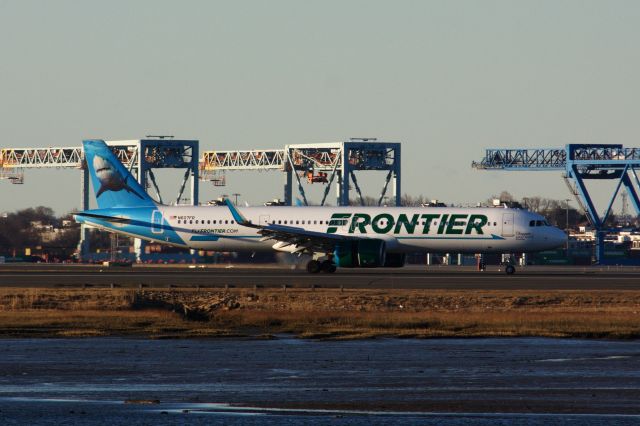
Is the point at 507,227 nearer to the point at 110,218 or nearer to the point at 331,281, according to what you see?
the point at 331,281

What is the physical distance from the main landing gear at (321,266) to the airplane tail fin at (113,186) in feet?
37.0

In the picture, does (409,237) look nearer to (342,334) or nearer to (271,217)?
(271,217)

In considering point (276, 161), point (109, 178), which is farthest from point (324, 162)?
point (109, 178)

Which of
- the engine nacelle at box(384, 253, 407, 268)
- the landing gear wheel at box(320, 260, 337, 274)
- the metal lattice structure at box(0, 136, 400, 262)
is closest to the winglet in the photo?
the landing gear wheel at box(320, 260, 337, 274)

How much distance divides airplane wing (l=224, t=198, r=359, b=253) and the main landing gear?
2.40 feet

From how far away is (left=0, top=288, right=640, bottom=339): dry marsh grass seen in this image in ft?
108

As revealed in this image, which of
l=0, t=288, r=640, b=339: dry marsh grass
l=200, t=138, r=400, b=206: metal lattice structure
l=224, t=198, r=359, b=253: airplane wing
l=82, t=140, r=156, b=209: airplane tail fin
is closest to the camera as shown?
l=0, t=288, r=640, b=339: dry marsh grass

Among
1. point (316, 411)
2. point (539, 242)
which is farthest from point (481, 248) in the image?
point (316, 411)

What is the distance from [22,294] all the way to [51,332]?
44.9 ft

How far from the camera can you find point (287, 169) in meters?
156

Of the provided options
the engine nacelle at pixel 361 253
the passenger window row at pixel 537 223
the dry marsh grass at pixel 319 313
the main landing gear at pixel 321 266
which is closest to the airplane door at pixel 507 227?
the passenger window row at pixel 537 223

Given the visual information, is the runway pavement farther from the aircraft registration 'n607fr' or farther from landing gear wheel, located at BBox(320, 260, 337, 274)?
the aircraft registration 'n607fr'

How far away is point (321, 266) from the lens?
67688mm

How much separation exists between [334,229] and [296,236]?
3.53m
